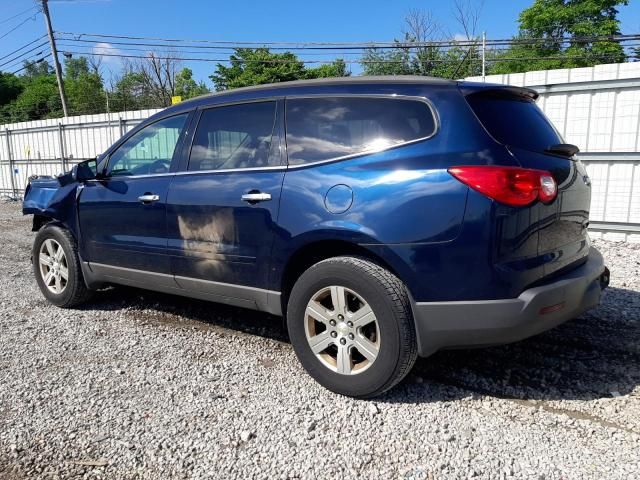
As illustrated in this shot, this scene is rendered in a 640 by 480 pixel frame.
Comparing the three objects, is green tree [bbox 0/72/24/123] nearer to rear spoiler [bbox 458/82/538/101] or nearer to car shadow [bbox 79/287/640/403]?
car shadow [bbox 79/287/640/403]

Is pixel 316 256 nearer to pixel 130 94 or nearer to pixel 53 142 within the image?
pixel 53 142

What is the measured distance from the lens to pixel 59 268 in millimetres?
4969

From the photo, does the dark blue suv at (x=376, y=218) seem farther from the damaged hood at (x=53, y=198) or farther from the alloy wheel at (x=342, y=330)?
the damaged hood at (x=53, y=198)

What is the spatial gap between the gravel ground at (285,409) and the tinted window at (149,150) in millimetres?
1378

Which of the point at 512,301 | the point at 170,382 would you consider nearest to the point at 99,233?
the point at 170,382

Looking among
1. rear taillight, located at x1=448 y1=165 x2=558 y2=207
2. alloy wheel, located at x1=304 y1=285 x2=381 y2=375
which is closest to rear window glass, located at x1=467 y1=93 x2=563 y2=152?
rear taillight, located at x1=448 y1=165 x2=558 y2=207

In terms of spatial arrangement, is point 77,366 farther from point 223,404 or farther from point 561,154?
point 561,154

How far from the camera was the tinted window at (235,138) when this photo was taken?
3.56 m

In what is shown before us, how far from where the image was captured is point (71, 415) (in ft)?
9.84

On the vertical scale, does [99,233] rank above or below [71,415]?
above

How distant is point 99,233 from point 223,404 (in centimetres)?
224

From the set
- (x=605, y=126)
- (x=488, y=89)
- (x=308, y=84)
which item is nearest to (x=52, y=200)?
(x=308, y=84)

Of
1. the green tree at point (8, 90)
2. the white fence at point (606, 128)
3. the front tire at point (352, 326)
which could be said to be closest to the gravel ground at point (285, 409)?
the front tire at point (352, 326)

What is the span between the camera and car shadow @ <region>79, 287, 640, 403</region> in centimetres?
317
